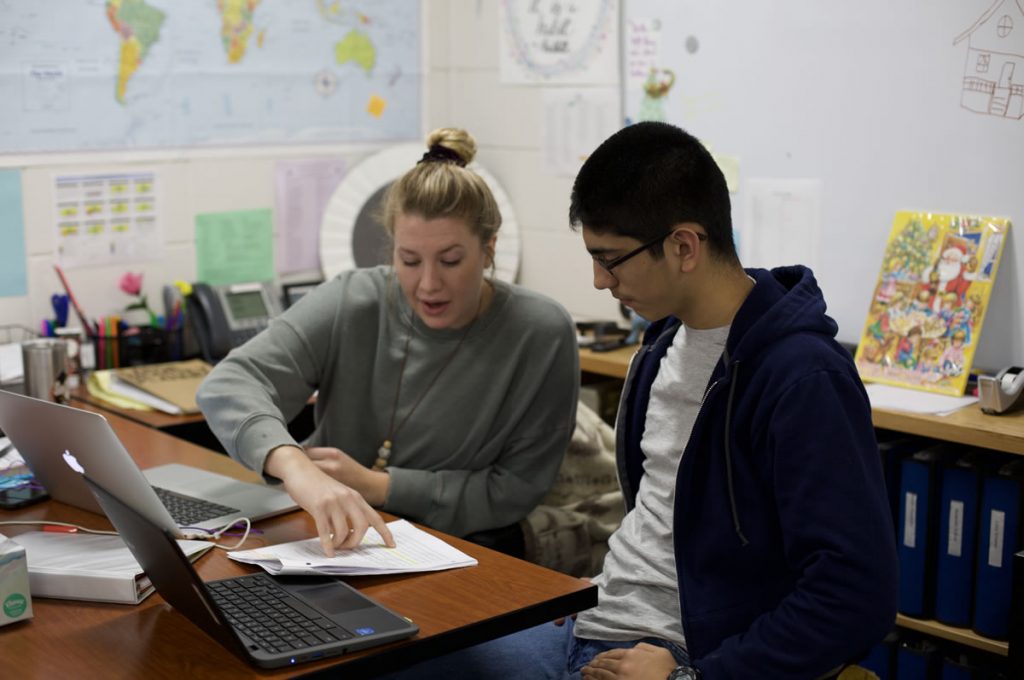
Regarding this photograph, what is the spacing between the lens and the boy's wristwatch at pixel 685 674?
5.05 feet

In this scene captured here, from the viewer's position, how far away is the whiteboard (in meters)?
2.64

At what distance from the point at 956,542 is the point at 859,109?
1022 mm

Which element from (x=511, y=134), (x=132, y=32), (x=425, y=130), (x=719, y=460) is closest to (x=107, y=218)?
(x=132, y=32)

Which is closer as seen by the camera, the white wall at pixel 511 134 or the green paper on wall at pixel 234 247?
the green paper on wall at pixel 234 247

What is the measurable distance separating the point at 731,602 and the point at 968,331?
4.27 feet

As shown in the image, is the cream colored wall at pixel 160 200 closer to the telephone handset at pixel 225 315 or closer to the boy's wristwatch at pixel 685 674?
the telephone handset at pixel 225 315

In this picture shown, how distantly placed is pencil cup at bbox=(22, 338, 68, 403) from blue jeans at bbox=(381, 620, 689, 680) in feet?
4.04

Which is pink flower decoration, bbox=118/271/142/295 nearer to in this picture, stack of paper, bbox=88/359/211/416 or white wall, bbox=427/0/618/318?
stack of paper, bbox=88/359/211/416

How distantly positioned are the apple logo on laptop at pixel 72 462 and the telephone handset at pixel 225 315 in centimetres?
147

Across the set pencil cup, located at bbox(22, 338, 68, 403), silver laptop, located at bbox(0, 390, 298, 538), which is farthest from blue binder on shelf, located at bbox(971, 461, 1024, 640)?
pencil cup, located at bbox(22, 338, 68, 403)

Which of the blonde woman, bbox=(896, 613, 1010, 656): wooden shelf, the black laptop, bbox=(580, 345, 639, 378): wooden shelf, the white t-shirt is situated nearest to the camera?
the black laptop

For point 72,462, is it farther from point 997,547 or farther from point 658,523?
point 997,547

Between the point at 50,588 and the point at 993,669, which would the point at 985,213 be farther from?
the point at 50,588

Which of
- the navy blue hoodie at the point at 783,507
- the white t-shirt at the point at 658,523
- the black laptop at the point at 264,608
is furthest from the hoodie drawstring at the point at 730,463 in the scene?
the black laptop at the point at 264,608
